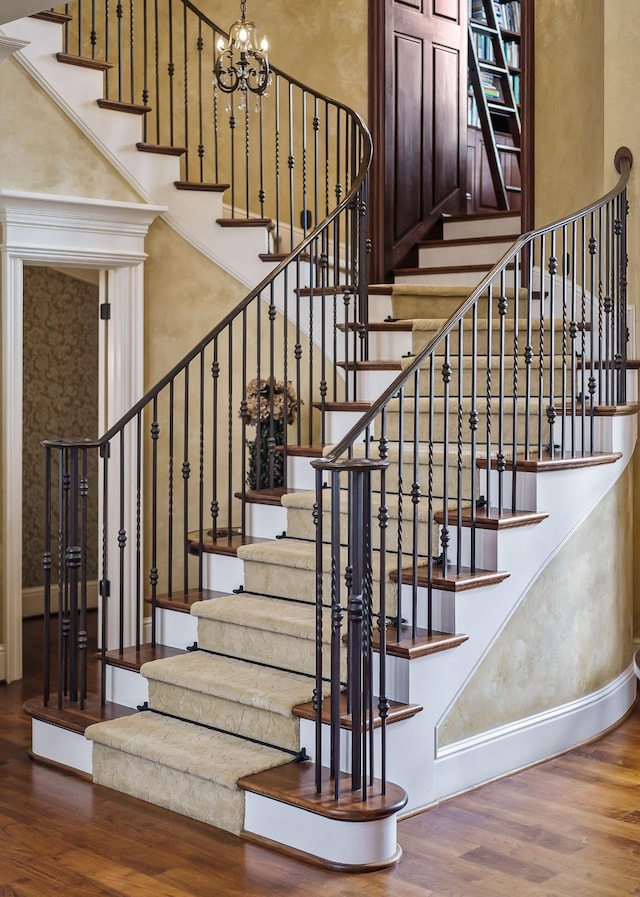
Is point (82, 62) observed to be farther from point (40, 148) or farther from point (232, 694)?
point (232, 694)

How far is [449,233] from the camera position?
297 inches

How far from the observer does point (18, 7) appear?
11.7 ft

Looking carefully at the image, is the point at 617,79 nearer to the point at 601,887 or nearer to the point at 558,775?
the point at 558,775

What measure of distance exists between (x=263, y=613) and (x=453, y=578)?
0.80 meters

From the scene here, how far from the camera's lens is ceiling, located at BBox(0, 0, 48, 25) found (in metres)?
3.52

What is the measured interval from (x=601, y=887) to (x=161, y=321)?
156 inches

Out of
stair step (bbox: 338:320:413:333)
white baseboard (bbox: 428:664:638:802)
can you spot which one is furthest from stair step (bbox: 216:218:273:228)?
white baseboard (bbox: 428:664:638:802)

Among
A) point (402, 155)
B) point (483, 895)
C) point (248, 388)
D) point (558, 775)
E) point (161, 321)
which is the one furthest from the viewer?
point (402, 155)

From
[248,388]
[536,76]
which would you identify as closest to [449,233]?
[536,76]

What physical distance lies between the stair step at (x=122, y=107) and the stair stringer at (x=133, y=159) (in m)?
0.02

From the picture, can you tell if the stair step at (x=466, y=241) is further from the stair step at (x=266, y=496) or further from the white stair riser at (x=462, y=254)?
the stair step at (x=266, y=496)

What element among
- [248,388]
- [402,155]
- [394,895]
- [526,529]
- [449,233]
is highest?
[402,155]

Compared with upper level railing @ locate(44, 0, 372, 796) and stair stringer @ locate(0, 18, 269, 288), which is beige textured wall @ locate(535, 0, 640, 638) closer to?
upper level railing @ locate(44, 0, 372, 796)

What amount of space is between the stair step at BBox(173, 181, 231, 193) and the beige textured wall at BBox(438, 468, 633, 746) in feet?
9.19
